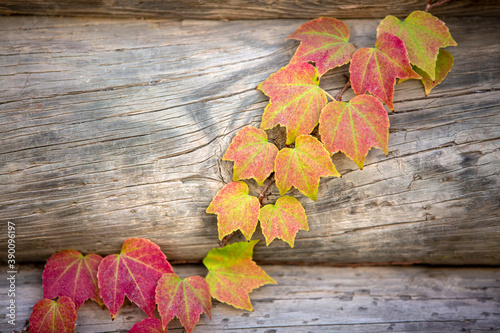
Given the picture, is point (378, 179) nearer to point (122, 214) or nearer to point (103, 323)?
point (122, 214)

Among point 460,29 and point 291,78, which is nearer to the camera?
point 291,78

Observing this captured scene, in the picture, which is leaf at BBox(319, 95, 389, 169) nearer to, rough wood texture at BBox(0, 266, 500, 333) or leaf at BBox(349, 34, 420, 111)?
leaf at BBox(349, 34, 420, 111)

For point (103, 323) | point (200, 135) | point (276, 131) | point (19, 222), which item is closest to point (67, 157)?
point (19, 222)

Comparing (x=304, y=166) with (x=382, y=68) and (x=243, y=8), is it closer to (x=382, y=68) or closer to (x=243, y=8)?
(x=382, y=68)

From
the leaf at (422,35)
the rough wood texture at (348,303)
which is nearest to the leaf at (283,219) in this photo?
the rough wood texture at (348,303)

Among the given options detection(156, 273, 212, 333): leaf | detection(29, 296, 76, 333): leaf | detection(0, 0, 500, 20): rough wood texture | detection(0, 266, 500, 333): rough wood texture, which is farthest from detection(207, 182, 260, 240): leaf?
detection(0, 0, 500, 20): rough wood texture

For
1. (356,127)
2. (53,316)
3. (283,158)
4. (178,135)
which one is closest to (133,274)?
(53,316)

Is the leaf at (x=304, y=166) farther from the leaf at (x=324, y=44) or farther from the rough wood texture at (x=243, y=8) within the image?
the rough wood texture at (x=243, y=8)
